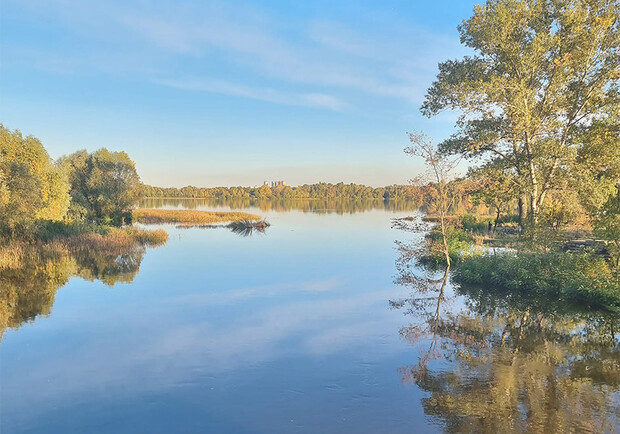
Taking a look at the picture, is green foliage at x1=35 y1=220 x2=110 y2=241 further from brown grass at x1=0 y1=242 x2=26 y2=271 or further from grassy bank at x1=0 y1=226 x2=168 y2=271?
brown grass at x1=0 y1=242 x2=26 y2=271

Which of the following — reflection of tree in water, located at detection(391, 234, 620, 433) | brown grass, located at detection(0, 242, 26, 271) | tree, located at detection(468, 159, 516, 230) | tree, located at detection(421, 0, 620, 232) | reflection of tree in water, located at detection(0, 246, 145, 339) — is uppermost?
tree, located at detection(421, 0, 620, 232)

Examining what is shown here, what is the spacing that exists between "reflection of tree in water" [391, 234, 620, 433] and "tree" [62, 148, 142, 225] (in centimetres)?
4479

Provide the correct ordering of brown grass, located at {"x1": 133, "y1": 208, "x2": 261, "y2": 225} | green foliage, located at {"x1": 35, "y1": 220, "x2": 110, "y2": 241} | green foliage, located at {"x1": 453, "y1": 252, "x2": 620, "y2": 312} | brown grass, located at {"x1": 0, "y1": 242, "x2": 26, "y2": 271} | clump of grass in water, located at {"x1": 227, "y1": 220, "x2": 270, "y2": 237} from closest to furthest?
green foliage, located at {"x1": 453, "y1": 252, "x2": 620, "y2": 312}, brown grass, located at {"x1": 0, "y1": 242, "x2": 26, "y2": 271}, green foliage, located at {"x1": 35, "y1": 220, "x2": 110, "y2": 241}, clump of grass in water, located at {"x1": 227, "y1": 220, "x2": 270, "y2": 237}, brown grass, located at {"x1": 133, "y1": 208, "x2": 261, "y2": 225}

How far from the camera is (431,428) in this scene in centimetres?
766

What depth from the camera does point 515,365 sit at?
35.2 ft

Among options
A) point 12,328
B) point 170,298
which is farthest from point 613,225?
point 12,328

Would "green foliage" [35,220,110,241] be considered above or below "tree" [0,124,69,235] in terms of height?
below

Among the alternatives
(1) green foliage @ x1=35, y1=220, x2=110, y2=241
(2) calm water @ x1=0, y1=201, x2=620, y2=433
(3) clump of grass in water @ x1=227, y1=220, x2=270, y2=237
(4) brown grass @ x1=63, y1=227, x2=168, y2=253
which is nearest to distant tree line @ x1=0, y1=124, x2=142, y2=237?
(1) green foliage @ x1=35, y1=220, x2=110, y2=241

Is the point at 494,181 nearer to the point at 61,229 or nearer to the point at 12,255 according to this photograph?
the point at 12,255

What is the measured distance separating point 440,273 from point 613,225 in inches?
413

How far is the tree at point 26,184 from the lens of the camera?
2653 cm

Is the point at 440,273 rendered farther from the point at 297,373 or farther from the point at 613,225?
the point at 297,373

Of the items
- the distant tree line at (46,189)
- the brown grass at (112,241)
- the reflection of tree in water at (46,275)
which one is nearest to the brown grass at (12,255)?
the reflection of tree in water at (46,275)

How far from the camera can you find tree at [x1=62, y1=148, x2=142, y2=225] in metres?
51.0
